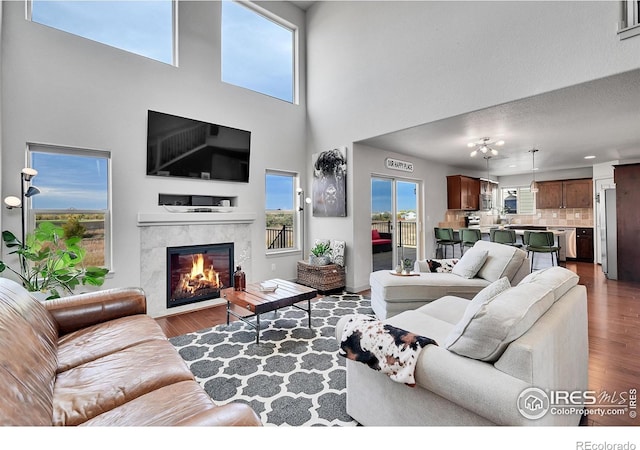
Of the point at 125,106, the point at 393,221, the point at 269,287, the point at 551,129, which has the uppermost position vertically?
the point at 125,106

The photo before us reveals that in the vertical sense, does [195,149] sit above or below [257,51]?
below

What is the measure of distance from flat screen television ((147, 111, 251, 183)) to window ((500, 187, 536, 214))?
815 cm

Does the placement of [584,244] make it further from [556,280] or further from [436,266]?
[556,280]

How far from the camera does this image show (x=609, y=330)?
10.0 ft

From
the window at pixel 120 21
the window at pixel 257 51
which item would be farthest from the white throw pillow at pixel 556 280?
the window at pixel 120 21

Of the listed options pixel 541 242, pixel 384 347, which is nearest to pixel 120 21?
pixel 384 347

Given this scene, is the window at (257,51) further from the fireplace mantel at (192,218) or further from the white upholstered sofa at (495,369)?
the white upholstered sofa at (495,369)

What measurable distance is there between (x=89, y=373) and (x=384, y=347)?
1530mm

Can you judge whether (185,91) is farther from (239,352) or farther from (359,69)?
(239,352)

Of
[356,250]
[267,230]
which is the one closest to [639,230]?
[356,250]

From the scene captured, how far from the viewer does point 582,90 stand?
2832 millimetres

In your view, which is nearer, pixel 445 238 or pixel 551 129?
pixel 551 129

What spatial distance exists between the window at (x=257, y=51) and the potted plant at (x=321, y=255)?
2.79m
